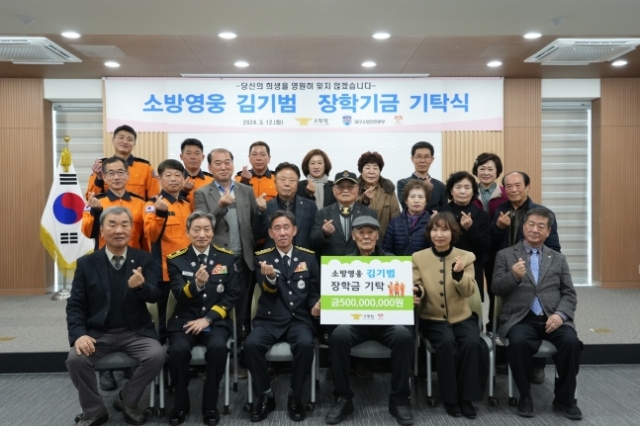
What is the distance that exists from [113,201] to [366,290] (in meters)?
1.98

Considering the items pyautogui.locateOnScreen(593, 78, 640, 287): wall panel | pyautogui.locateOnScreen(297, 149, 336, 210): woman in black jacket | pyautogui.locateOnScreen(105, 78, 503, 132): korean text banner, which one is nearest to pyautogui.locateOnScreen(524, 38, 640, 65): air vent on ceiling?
pyautogui.locateOnScreen(105, 78, 503, 132): korean text banner

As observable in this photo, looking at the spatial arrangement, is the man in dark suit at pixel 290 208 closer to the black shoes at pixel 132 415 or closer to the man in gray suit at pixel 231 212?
the man in gray suit at pixel 231 212

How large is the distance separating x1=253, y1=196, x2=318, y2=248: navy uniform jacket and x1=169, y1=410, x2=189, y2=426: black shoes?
1.34 m

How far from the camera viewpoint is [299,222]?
4.33m

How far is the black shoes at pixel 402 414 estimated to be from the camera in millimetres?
3510

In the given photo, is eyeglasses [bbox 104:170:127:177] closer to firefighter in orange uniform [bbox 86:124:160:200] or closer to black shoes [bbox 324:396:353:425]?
firefighter in orange uniform [bbox 86:124:160:200]

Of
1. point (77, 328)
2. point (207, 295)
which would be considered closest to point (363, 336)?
point (207, 295)

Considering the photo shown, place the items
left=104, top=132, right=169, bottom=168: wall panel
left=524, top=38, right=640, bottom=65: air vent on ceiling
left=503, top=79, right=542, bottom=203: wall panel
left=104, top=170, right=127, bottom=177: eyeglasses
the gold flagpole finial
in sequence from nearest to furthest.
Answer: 1. left=104, top=170, right=127, bottom=177: eyeglasses
2. left=524, top=38, right=640, bottom=65: air vent on ceiling
3. the gold flagpole finial
4. left=104, top=132, right=169, bottom=168: wall panel
5. left=503, top=79, right=542, bottom=203: wall panel

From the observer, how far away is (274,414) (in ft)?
12.1

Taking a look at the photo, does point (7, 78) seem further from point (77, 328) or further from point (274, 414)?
point (274, 414)

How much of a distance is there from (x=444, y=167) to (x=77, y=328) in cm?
564

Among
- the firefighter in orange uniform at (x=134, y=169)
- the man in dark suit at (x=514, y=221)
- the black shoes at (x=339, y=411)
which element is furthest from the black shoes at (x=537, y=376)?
the firefighter in orange uniform at (x=134, y=169)

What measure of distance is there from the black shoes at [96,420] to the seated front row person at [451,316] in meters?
2.18

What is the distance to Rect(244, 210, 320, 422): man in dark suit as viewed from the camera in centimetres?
364
